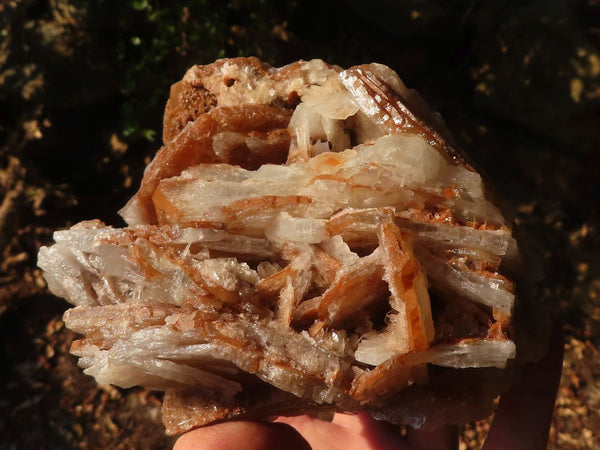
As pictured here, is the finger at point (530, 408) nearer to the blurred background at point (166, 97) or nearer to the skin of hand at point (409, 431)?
the skin of hand at point (409, 431)

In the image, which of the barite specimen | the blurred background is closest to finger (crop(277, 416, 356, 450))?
the barite specimen

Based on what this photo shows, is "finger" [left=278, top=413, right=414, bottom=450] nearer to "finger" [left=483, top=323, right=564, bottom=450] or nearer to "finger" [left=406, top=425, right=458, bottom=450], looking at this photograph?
"finger" [left=406, top=425, right=458, bottom=450]

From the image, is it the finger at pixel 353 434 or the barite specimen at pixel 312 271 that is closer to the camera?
the barite specimen at pixel 312 271

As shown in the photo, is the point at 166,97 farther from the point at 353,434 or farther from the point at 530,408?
the point at 530,408

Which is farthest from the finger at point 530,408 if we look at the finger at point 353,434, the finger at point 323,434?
the finger at point 323,434

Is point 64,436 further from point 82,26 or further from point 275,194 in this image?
point 275,194
